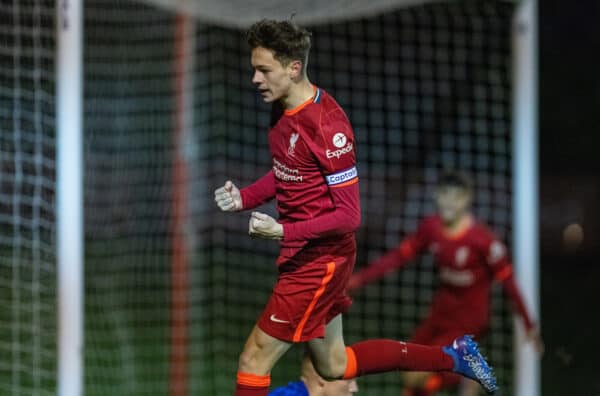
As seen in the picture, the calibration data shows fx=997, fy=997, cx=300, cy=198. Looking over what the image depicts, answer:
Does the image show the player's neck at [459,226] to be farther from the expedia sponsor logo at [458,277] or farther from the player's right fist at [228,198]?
the player's right fist at [228,198]

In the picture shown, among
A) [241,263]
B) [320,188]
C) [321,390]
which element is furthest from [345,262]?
[241,263]

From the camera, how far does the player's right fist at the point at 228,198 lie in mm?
4062

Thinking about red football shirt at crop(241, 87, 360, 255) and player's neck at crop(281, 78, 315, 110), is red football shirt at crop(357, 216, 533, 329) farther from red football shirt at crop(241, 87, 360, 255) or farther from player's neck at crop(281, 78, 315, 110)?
player's neck at crop(281, 78, 315, 110)

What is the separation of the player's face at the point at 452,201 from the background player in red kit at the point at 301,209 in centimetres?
223

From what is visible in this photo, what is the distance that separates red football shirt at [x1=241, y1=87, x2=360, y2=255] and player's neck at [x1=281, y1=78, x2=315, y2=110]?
0.07 ft

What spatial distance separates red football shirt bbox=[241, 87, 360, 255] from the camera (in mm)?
3920

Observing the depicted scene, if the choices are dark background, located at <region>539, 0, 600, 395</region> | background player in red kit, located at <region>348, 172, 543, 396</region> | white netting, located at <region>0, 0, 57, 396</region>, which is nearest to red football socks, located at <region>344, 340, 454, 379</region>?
background player in red kit, located at <region>348, 172, 543, 396</region>

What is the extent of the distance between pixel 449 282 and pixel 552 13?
6.44 m

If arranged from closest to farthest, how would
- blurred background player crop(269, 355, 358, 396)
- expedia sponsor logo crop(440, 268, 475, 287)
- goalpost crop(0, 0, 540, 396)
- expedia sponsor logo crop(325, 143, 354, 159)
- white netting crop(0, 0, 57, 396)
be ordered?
expedia sponsor logo crop(325, 143, 354, 159)
blurred background player crop(269, 355, 358, 396)
white netting crop(0, 0, 57, 396)
expedia sponsor logo crop(440, 268, 475, 287)
goalpost crop(0, 0, 540, 396)

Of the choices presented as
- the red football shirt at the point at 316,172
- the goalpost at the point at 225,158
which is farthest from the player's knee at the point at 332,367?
the goalpost at the point at 225,158

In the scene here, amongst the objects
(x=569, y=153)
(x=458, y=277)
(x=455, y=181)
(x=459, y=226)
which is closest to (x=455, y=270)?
(x=458, y=277)

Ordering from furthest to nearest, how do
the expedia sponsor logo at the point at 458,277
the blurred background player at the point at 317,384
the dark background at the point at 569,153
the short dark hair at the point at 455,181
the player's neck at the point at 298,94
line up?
the dark background at the point at 569,153, the expedia sponsor logo at the point at 458,277, the short dark hair at the point at 455,181, the blurred background player at the point at 317,384, the player's neck at the point at 298,94

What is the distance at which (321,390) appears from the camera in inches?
183

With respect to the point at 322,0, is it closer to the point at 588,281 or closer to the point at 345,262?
the point at 345,262
